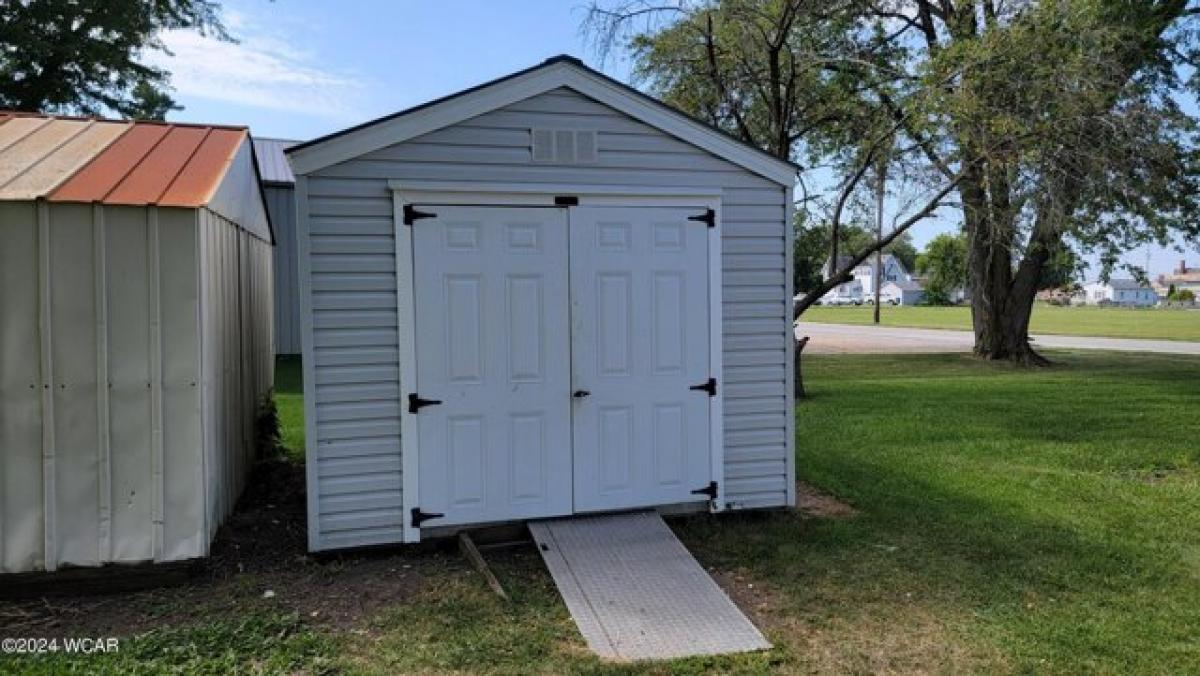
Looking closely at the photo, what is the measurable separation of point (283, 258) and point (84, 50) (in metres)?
10.6

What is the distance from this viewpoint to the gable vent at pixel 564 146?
544 cm

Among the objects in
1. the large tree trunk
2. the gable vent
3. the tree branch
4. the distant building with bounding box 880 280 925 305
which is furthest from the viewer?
the distant building with bounding box 880 280 925 305

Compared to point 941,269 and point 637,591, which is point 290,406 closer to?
point 637,591

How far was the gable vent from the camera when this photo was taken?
5439 mm

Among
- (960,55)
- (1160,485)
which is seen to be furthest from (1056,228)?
(1160,485)

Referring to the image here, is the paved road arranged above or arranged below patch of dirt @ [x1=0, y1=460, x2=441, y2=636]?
above

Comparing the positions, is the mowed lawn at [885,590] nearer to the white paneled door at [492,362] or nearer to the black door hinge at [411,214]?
the white paneled door at [492,362]

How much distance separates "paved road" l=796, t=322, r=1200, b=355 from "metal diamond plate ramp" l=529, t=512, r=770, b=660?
1865 centimetres

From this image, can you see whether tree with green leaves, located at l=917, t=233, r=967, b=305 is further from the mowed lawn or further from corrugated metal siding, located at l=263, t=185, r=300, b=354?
the mowed lawn

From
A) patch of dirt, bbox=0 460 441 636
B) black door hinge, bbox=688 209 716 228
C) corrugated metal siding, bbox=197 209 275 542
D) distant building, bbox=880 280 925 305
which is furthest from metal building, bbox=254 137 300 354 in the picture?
distant building, bbox=880 280 925 305

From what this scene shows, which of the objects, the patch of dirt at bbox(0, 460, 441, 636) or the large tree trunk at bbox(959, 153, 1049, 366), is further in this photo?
the large tree trunk at bbox(959, 153, 1049, 366)

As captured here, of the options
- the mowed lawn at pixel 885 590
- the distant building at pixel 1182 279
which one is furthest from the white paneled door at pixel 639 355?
the distant building at pixel 1182 279

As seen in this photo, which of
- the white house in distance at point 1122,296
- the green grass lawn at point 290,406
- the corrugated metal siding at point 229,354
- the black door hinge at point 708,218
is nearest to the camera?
the corrugated metal siding at point 229,354

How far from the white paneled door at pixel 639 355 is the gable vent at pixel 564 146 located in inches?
14.3
